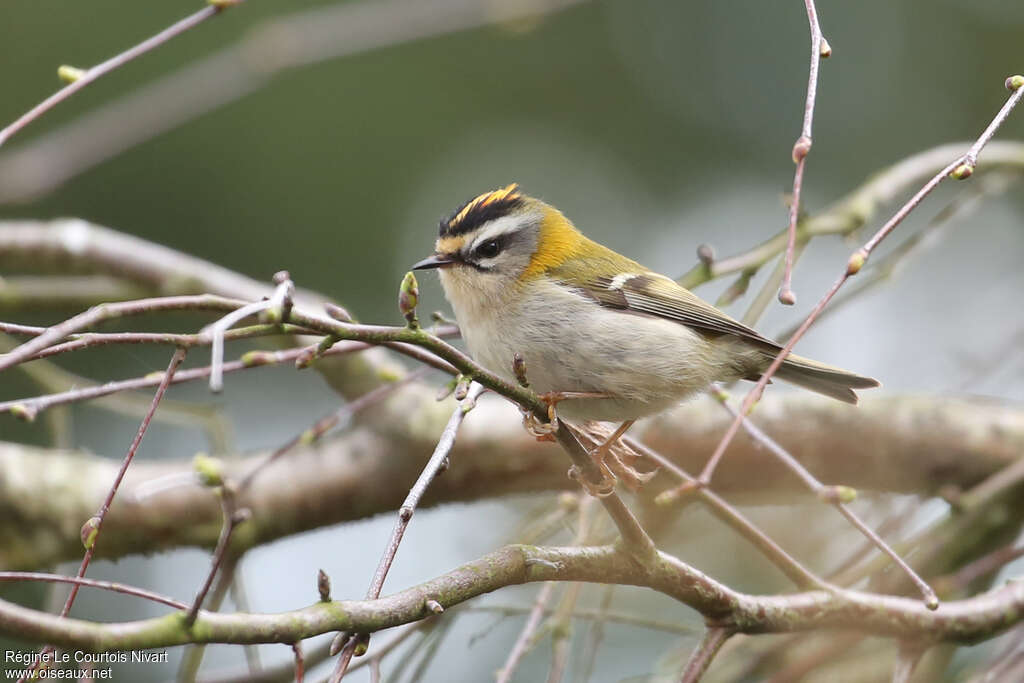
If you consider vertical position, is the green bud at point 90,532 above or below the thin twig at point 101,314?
below

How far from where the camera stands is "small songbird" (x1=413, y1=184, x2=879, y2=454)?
7.34ft

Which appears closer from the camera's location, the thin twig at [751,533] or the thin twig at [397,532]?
the thin twig at [397,532]

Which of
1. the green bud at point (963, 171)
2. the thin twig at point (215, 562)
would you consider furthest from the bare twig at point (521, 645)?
the green bud at point (963, 171)

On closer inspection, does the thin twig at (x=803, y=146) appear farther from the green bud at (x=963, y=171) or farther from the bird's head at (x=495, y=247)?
the bird's head at (x=495, y=247)

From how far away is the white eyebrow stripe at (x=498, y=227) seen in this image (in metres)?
2.54

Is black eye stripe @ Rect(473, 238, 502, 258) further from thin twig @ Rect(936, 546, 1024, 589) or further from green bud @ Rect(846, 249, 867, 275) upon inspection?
thin twig @ Rect(936, 546, 1024, 589)

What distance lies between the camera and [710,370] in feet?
7.95

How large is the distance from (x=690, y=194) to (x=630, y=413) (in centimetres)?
466

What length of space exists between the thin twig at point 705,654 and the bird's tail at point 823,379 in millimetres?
888

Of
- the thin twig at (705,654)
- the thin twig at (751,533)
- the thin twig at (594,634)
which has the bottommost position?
the thin twig at (594,634)

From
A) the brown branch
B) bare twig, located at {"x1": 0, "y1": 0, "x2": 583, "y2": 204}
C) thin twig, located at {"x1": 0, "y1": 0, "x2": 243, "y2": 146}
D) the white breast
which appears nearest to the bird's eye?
the white breast

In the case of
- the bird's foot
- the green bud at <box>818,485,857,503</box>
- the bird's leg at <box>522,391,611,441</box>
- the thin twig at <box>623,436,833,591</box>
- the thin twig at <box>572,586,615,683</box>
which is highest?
the bird's leg at <box>522,391,611,441</box>

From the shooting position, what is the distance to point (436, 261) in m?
2.45

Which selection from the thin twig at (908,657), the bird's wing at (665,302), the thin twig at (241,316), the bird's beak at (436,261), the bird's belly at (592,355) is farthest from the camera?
the bird's wing at (665,302)
